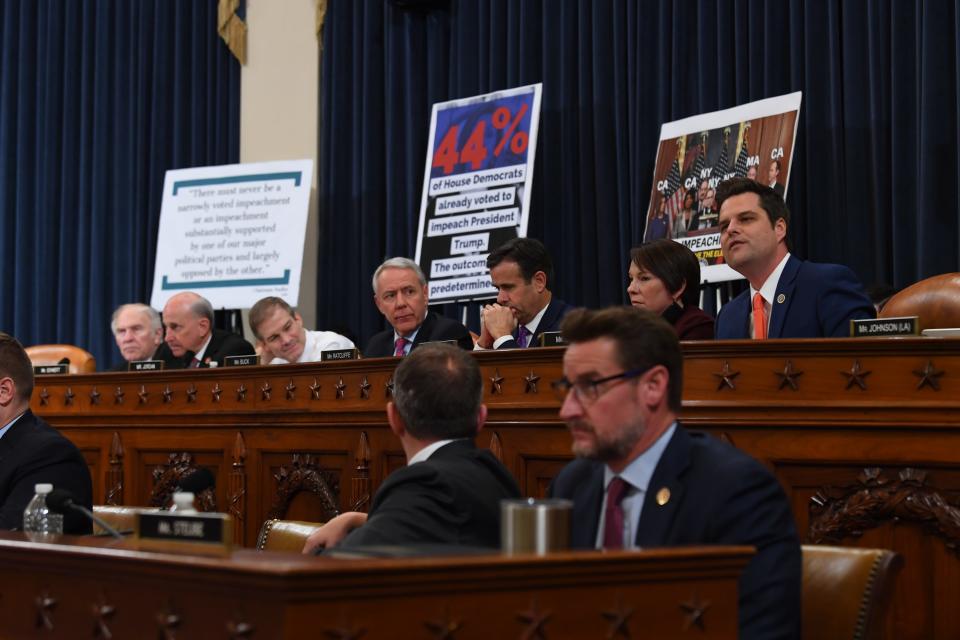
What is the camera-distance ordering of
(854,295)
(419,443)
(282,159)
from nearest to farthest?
(419,443) → (854,295) → (282,159)


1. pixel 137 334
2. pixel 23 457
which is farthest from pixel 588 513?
pixel 137 334

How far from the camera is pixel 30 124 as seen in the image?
1096 cm

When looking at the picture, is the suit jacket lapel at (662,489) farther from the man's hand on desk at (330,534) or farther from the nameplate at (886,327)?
the nameplate at (886,327)

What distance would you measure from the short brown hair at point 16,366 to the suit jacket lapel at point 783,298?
240cm

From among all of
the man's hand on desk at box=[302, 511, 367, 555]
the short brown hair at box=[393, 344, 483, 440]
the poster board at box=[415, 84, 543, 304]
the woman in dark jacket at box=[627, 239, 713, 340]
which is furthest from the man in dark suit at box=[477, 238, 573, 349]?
the short brown hair at box=[393, 344, 483, 440]

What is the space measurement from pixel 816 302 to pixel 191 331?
4.02m

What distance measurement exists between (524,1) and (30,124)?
4.77 metres

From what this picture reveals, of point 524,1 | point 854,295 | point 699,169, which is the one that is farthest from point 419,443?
point 524,1

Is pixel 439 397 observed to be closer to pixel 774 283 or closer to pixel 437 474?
pixel 437 474

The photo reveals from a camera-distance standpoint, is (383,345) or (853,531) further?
(383,345)

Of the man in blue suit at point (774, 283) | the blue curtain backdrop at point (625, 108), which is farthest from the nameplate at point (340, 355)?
the blue curtain backdrop at point (625, 108)

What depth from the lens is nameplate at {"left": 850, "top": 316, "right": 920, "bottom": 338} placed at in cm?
399

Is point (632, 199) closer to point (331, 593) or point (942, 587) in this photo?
point (942, 587)

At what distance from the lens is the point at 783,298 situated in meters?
4.57
